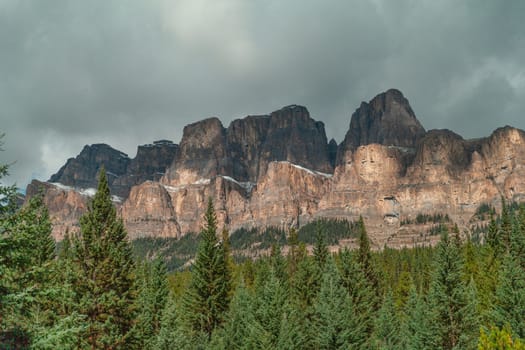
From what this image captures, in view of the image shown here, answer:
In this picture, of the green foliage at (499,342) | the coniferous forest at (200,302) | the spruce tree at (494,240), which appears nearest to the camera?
the coniferous forest at (200,302)

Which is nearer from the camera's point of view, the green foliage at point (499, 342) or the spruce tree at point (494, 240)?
the green foliage at point (499, 342)

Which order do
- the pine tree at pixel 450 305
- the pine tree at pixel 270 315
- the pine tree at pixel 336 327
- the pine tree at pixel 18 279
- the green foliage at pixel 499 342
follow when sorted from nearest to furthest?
the pine tree at pixel 18 279 < the green foliage at pixel 499 342 < the pine tree at pixel 270 315 < the pine tree at pixel 336 327 < the pine tree at pixel 450 305

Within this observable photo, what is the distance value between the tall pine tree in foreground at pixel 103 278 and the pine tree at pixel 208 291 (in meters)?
11.3

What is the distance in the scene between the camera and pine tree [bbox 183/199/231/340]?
37.2m

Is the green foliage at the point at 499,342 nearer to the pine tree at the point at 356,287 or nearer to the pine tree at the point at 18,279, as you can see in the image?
the pine tree at the point at 18,279

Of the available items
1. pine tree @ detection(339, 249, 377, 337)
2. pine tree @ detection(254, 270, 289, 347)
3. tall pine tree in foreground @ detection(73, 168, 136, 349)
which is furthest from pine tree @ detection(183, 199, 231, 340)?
tall pine tree in foreground @ detection(73, 168, 136, 349)

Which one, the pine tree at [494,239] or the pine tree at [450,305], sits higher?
the pine tree at [494,239]

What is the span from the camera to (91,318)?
77.5 ft

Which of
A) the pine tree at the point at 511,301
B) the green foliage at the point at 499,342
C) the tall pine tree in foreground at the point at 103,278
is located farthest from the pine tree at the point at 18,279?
the pine tree at the point at 511,301

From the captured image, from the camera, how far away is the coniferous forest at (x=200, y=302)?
1366 cm

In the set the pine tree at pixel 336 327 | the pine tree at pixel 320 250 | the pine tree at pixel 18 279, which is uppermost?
the pine tree at pixel 320 250

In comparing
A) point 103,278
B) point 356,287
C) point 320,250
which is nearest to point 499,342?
point 103,278

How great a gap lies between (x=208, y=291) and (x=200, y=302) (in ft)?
3.33

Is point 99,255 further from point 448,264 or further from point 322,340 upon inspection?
point 448,264
